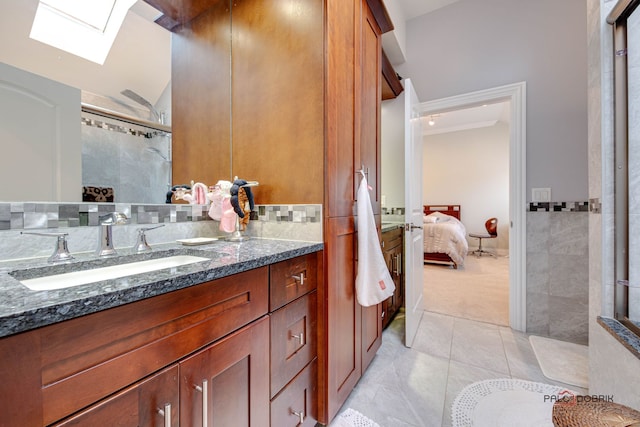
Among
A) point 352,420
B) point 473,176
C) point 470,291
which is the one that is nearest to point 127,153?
point 352,420

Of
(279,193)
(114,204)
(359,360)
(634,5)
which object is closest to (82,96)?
(114,204)

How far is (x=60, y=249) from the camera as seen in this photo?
2.75 ft

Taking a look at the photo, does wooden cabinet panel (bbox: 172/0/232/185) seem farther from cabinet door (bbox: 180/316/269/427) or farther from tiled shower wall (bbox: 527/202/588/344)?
tiled shower wall (bbox: 527/202/588/344)

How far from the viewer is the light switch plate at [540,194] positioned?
208 centimetres

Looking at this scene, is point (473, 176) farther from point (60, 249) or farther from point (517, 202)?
point (60, 249)

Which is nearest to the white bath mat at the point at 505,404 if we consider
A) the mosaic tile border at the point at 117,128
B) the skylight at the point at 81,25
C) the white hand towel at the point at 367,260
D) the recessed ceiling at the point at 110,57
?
the white hand towel at the point at 367,260

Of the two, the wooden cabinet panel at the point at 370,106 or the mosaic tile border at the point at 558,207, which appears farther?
the mosaic tile border at the point at 558,207

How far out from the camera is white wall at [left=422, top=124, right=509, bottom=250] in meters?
5.62

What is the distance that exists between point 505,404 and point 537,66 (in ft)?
8.11

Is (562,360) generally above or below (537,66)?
below

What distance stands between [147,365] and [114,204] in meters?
0.75

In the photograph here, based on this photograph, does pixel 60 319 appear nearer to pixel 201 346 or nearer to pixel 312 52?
pixel 201 346

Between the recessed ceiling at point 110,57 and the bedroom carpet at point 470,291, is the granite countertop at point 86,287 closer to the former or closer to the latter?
the recessed ceiling at point 110,57

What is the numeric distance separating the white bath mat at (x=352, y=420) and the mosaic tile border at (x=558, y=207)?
2018 millimetres
